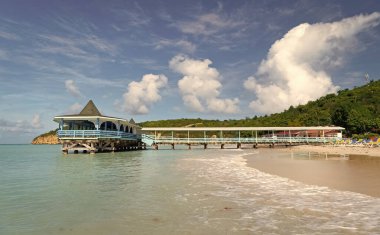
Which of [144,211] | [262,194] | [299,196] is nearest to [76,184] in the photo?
[144,211]

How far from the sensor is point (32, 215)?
645 centimetres

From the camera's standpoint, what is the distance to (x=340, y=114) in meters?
63.5

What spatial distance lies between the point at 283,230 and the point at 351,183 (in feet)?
19.9

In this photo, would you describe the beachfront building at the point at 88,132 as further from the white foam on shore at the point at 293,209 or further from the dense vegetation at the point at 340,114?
the dense vegetation at the point at 340,114

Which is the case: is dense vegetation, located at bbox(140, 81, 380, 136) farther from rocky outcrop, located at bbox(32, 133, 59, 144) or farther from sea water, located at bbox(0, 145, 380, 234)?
rocky outcrop, located at bbox(32, 133, 59, 144)

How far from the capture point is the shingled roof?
110 ft

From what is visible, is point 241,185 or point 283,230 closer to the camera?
point 283,230

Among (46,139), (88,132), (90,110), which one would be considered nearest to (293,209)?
(88,132)

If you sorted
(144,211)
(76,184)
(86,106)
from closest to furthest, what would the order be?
(144,211)
(76,184)
(86,106)

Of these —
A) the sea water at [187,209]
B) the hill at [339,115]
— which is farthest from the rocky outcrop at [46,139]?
the sea water at [187,209]

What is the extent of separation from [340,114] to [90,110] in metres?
52.0

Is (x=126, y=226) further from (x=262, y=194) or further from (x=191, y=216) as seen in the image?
(x=262, y=194)

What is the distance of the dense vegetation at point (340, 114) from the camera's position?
58.7 m

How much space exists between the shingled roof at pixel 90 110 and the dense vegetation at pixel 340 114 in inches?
1774
